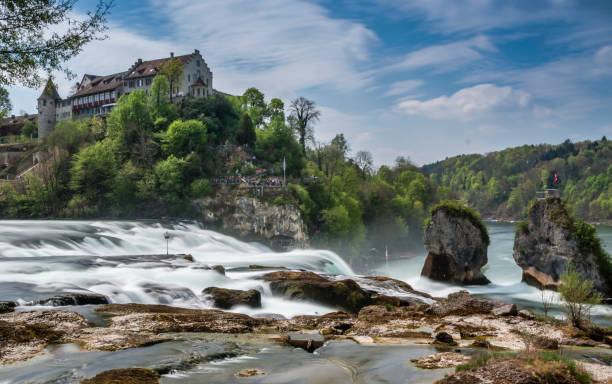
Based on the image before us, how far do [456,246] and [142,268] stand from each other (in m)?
26.4

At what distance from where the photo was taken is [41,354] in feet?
30.2

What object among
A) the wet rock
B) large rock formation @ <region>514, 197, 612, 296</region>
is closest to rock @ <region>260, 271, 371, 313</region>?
the wet rock

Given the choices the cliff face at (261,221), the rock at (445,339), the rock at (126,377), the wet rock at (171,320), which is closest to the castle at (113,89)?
the cliff face at (261,221)

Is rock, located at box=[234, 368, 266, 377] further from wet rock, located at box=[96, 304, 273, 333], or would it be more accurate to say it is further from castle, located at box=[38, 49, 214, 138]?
castle, located at box=[38, 49, 214, 138]

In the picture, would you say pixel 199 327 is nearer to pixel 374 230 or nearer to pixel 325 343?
pixel 325 343

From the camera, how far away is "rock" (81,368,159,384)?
7.51 metres

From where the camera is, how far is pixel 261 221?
178 feet

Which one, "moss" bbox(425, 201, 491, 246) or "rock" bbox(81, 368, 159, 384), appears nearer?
"rock" bbox(81, 368, 159, 384)

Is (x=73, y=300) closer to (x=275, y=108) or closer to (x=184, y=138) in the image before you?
(x=184, y=138)

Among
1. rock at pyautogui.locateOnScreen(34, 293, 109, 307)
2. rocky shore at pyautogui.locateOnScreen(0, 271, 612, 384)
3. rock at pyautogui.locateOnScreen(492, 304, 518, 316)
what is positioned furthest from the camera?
rock at pyautogui.locateOnScreen(492, 304, 518, 316)

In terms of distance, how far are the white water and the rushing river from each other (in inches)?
2.0

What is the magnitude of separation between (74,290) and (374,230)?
64156mm

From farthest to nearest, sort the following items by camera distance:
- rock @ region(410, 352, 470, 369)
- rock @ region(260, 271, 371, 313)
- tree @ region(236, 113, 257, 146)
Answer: tree @ region(236, 113, 257, 146) → rock @ region(260, 271, 371, 313) → rock @ region(410, 352, 470, 369)

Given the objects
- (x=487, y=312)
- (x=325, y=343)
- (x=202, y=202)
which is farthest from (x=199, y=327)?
(x=202, y=202)
